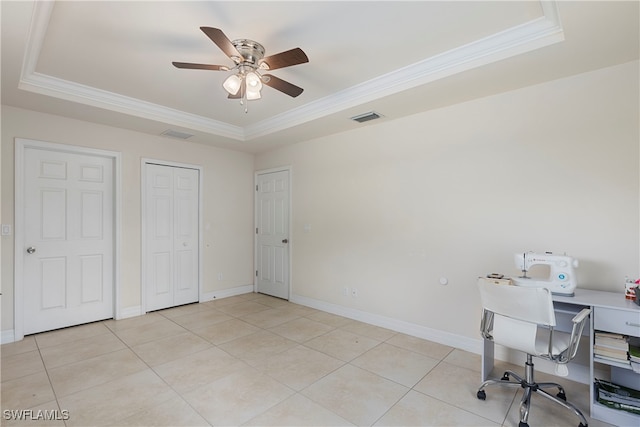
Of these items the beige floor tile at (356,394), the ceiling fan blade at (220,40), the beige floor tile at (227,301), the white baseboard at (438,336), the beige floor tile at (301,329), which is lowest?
the beige floor tile at (356,394)

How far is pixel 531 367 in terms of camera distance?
2246 mm

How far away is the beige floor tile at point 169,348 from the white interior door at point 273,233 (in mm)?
1816

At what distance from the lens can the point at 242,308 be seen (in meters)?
4.58

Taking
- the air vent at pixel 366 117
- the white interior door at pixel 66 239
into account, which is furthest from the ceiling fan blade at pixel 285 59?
the white interior door at pixel 66 239

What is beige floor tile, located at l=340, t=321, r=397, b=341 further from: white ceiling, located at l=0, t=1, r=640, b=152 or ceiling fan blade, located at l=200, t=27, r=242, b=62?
ceiling fan blade, located at l=200, t=27, r=242, b=62

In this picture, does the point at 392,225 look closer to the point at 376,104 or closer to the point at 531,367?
the point at 376,104

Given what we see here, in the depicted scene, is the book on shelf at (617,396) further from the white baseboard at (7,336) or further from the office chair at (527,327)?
the white baseboard at (7,336)

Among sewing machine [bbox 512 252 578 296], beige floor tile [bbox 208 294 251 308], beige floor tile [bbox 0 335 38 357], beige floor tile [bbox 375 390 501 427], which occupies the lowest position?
beige floor tile [bbox 375 390 501 427]

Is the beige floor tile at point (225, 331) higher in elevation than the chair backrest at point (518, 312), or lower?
lower

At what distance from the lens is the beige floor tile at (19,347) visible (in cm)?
308

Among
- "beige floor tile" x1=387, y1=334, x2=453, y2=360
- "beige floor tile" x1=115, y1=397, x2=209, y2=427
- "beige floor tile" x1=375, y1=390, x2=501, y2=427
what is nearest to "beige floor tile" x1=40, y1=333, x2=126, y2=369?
"beige floor tile" x1=115, y1=397, x2=209, y2=427

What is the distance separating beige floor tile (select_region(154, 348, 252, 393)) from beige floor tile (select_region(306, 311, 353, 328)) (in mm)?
1356

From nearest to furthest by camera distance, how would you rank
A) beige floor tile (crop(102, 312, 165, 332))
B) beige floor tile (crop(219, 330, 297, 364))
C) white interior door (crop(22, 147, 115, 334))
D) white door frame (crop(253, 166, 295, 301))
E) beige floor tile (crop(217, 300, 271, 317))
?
beige floor tile (crop(219, 330, 297, 364)), white interior door (crop(22, 147, 115, 334)), beige floor tile (crop(102, 312, 165, 332)), beige floor tile (crop(217, 300, 271, 317)), white door frame (crop(253, 166, 295, 301))

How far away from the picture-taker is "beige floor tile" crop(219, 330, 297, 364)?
3.04 m
